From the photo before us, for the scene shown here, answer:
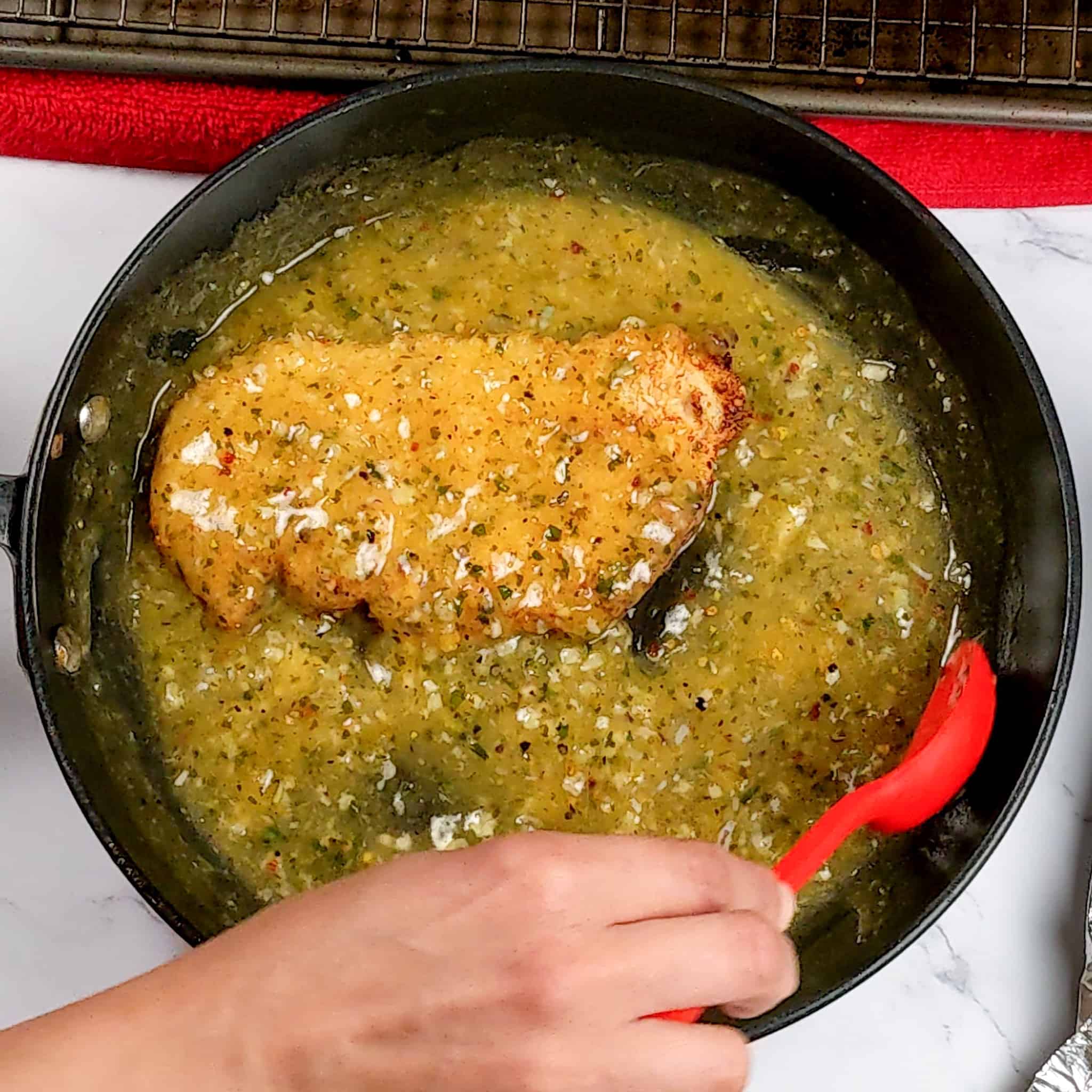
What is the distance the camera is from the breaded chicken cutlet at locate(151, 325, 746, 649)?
3.29 ft

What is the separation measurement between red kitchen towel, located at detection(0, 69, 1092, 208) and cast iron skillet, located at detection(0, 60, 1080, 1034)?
109 millimetres

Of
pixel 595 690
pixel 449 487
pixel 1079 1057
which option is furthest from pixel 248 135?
pixel 1079 1057

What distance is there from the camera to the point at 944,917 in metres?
1.08

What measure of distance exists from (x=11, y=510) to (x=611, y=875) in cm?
52

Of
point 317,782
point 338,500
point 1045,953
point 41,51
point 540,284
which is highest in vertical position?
point 41,51

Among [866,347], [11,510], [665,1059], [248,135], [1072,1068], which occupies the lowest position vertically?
[1072,1068]

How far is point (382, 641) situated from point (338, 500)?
12cm

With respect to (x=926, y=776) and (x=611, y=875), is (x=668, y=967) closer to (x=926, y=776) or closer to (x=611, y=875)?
(x=611, y=875)

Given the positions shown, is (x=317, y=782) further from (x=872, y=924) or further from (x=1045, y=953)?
(x=1045, y=953)

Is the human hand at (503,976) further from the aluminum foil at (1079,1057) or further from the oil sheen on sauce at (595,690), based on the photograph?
the aluminum foil at (1079,1057)

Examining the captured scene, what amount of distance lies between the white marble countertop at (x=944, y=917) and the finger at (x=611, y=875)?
0.49 metres

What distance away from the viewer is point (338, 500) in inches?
39.6

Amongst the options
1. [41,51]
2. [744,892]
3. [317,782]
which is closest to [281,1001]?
[744,892]

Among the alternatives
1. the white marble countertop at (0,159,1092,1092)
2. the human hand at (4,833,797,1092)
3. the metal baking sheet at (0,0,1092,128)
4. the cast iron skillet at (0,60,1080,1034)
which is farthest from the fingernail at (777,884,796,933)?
the metal baking sheet at (0,0,1092,128)
